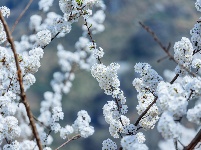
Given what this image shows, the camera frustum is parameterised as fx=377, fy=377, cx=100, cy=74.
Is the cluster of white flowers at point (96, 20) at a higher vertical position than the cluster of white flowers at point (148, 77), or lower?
higher

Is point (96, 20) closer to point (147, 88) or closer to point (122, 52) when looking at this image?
point (147, 88)

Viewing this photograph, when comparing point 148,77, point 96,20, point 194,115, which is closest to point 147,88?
point 148,77

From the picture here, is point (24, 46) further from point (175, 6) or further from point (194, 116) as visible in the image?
point (175, 6)

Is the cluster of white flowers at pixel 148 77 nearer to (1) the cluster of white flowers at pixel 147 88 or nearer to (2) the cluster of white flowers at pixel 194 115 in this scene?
(1) the cluster of white flowers at pixel 147 88

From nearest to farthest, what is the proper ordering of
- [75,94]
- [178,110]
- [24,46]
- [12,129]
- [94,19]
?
[178,110]
[12,129]
[24,46]
[94,19]
[75,94]

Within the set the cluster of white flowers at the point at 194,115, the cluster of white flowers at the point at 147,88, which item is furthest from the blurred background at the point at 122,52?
the cluster of white flowers at the point at 194,115

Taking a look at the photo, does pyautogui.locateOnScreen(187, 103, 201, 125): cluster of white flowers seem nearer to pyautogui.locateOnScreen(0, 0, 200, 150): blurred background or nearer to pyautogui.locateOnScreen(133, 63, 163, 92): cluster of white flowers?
pyautogui.locateOnScreen(133, 63, 163, 92): cluster of white flowers

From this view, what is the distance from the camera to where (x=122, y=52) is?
139 metres

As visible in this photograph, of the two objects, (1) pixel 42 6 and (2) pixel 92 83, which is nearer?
(1) pixel 42 6

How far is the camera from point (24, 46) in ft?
27.1

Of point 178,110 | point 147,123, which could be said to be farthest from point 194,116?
point 147,123

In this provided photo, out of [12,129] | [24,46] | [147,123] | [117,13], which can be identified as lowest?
[147,123]

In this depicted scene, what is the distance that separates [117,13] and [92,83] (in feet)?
112

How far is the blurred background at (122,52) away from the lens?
115m
